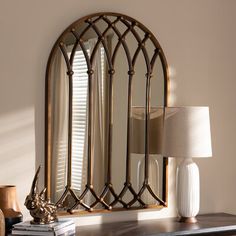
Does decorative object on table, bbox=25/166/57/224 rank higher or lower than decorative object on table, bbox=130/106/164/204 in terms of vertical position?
lower

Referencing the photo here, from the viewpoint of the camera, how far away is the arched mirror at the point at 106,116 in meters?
3.20

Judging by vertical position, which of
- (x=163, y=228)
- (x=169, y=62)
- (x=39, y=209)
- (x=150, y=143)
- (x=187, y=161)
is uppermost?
(x=169, y=62)

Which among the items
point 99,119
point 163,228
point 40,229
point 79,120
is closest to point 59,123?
point 79,120

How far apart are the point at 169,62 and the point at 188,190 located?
0.72m

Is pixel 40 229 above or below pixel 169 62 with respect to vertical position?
below

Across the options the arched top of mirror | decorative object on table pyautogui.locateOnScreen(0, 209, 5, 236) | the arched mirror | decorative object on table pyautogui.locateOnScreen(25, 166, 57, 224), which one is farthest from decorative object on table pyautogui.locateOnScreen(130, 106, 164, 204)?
decorative object on table pyautogui.locateOnScreen(0, 209, 5, 236)

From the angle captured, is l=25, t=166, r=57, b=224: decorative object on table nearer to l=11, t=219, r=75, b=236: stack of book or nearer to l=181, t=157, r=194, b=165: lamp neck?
l=11, t=219, r=75, b=236: stack of book

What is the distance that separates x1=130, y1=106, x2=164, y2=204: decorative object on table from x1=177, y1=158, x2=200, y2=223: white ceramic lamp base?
158 mm

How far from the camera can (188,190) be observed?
3361 millimetres

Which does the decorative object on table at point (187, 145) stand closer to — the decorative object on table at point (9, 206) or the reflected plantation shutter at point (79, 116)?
the reflected plantation shutter at point (79, 116)

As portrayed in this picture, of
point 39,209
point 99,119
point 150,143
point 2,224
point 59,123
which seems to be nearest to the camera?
point 2,224

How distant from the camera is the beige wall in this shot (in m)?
3.09

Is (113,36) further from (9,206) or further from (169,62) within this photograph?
(9,206)

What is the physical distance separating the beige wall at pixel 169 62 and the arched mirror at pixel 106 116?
0.22ft
